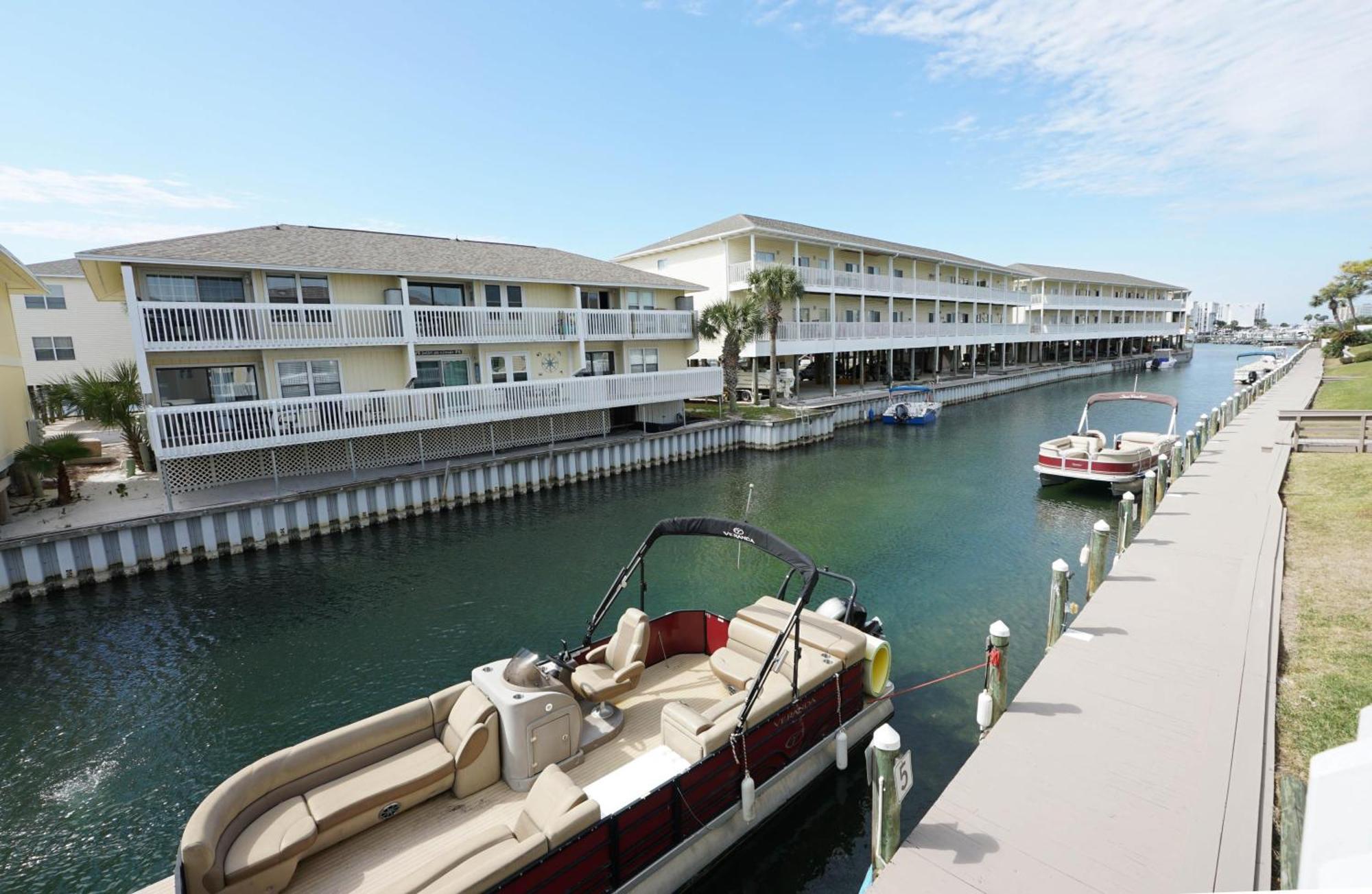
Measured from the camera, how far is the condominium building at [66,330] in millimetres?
33469

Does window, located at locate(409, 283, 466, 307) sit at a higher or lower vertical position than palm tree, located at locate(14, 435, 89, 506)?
higher

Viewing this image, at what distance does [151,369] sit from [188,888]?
63.4ft

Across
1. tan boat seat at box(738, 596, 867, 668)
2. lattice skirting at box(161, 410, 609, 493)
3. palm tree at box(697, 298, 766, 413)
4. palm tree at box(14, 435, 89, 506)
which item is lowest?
tan boat seat at box(738, 596, 867, 668)

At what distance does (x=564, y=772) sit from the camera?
777 cm

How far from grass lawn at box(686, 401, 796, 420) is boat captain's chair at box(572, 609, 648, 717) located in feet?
82.8

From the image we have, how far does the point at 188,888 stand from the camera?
5406 millimetres

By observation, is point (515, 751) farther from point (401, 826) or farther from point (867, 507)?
point (867, 507)

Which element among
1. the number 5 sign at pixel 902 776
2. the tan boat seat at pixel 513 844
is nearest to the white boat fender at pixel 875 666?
the number 5 sign at pixel 902 776

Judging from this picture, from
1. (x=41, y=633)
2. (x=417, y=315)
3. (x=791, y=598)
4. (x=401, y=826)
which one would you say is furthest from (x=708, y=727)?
(x=417, y=315)

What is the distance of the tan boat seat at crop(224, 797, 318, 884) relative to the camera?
5754 millimetres

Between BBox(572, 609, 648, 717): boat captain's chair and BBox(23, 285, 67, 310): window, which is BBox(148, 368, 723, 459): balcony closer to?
BBox(572, 609, 648, 717): boat captain's chair

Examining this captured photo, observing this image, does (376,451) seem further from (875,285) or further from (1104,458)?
(875,285)

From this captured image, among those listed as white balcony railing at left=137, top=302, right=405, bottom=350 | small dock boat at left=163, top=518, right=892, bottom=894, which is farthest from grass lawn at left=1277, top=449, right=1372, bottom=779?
white balcony railing at left=137, top=302, right=405, bottom=350

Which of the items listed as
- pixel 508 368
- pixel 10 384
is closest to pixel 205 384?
pixel 10 384
